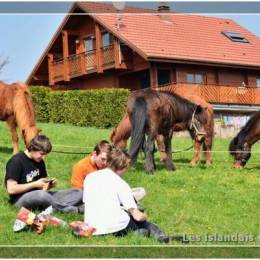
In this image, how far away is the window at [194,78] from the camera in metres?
9.55

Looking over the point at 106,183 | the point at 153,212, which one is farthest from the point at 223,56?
the point at 106,183

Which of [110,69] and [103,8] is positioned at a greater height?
[103,8]

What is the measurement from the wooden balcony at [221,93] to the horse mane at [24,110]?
2.04 m

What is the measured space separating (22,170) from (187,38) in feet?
9.92

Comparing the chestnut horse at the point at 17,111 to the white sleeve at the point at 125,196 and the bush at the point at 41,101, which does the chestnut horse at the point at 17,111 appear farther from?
the white sleeve at the point at 125,196

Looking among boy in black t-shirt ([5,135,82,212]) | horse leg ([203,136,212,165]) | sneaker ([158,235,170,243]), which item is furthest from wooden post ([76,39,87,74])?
horse leg ([203,136,212,165])

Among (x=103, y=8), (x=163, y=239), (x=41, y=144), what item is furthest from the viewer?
(x=41, y=144)

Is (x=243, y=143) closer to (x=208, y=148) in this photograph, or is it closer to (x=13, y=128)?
(x=208, y=148)

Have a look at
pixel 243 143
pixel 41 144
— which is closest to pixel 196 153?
pixel 243 143

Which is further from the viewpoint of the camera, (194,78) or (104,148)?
(194,78)

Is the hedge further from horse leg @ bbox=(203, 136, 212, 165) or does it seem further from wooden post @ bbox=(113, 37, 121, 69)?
horse leg @ bbox=(203, 136, 212, 165)

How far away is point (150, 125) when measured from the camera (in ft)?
36.4

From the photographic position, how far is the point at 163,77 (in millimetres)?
9992

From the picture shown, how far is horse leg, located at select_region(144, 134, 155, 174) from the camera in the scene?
34.8 feet
